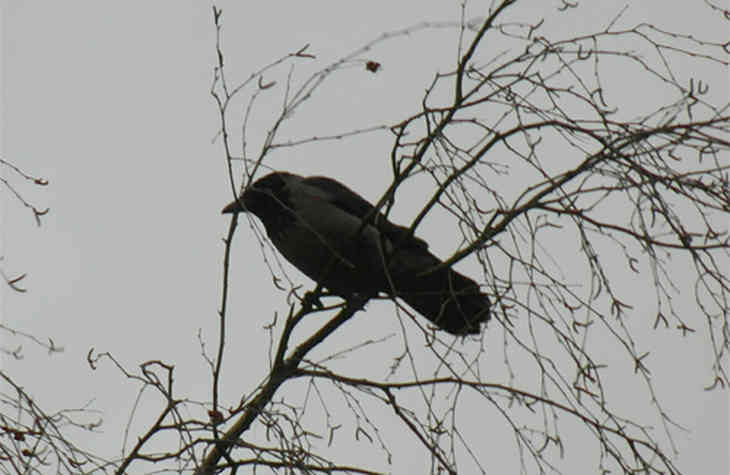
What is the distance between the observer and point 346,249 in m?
5.38

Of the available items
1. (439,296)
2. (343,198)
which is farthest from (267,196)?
(439,296)

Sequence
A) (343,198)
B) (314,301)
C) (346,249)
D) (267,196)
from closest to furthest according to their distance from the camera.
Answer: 1. (314,301)
2. (346,249)
3. (267,196)
4. (343,198)

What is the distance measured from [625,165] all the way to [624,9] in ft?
2.40

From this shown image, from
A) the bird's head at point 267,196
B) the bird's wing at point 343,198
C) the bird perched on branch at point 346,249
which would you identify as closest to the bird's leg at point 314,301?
the bird perched on branch at point 346,249

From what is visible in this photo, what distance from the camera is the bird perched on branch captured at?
5.20 metres

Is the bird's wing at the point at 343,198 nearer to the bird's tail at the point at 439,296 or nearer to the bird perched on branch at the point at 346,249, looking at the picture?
the bird perched on branch at the point at 346,249

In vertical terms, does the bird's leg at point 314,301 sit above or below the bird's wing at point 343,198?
below

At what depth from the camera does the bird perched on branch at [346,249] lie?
17.1 feet

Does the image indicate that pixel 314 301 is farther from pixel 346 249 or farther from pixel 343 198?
pixel 343 198

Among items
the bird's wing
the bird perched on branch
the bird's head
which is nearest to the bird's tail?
the bird perched on branch

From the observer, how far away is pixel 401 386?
3.89 meters

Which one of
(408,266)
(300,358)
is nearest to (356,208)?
(408,266)

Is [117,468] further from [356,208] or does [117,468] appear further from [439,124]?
[356,208]

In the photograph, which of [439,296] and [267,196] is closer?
[439,296]
